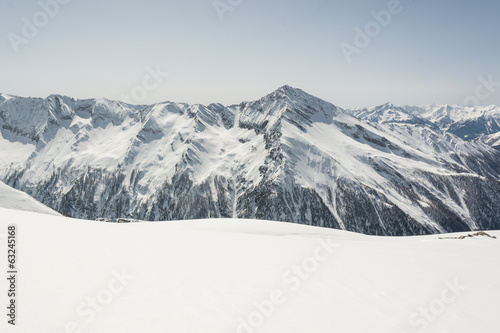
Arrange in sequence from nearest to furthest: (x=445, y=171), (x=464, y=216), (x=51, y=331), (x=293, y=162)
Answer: (x=51, y=331), (x=464, y=216), (x=293, y=162), (x=445, y=171)

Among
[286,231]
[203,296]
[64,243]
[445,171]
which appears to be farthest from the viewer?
[445,171]

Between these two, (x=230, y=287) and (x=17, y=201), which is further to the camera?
(x=17, y=201)

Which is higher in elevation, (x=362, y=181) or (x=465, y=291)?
(x=465, y=291)

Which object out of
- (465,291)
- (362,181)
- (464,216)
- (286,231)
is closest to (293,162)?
(362,181)

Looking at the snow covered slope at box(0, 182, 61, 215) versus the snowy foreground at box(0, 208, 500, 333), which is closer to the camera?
the snowy foreground at box(0, 208, 500, 333)

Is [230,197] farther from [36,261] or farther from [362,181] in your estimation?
[36,261]

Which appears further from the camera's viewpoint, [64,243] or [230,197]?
[230,197]

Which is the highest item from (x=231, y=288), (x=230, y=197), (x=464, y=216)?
(x=231, y=288)

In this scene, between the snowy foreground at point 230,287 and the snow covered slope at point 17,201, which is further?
the snow covered slope at point 17,201
